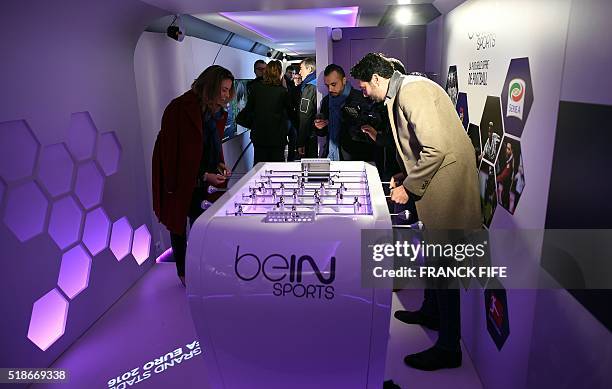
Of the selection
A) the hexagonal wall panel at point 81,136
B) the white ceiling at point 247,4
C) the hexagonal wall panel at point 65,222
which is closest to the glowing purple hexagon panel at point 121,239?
the hexagonal wall panel at point 65,222

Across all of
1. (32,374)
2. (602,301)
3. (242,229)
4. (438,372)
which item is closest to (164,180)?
(32,374)

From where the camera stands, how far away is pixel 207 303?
1.70m

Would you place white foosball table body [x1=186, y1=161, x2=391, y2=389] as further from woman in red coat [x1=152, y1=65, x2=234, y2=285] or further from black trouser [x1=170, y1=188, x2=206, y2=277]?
black trouser [x1=170, y1=188, x2=206, y2=277]

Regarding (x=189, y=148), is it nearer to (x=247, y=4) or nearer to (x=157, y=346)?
(x=247, y=4)

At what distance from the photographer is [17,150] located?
7.47 feet

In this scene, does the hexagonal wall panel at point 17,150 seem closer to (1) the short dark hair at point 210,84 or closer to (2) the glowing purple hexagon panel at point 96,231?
(2) the glowing purple hexagon panel at point 96,231

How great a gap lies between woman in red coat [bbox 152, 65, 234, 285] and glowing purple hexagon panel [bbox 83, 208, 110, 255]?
36 centimetres

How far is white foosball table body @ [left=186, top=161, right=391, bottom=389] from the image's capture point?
5.42 ft

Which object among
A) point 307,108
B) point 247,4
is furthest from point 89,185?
point 307,108

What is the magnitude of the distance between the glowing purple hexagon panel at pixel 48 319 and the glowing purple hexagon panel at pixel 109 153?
938 mm

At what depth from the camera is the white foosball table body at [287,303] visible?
65.1 inches

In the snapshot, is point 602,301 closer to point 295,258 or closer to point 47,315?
point 295,258

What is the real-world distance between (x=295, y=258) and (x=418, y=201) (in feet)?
3.22

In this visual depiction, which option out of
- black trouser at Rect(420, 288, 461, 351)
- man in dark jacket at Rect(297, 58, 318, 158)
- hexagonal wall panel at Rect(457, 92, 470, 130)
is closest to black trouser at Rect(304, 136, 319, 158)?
man in dark jacket at Rect(297, 58, 318, 158)
